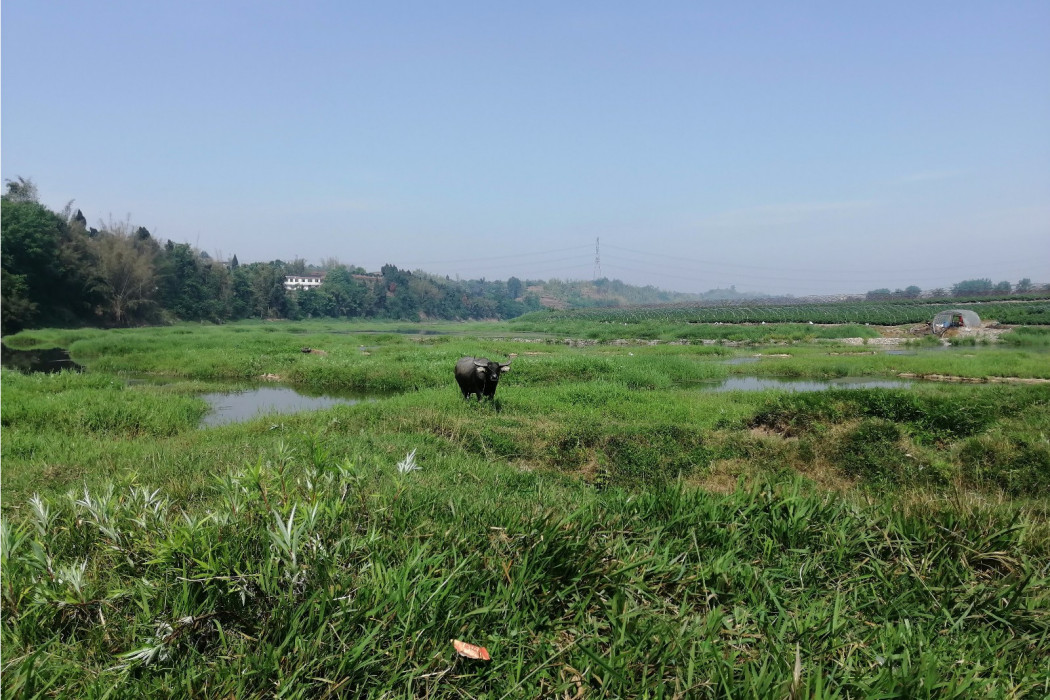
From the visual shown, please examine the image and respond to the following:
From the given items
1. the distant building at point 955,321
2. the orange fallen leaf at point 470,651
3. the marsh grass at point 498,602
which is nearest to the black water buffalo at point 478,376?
the marsh grass at point 498,602

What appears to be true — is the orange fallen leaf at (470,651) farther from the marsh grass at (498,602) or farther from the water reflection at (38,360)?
the water reflection at (38,360)

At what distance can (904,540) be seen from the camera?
305cm

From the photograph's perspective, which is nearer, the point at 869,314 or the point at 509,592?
the point at 509,592

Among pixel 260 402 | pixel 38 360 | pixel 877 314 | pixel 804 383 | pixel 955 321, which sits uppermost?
pixel 877 314

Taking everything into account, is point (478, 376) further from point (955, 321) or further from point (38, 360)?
point (955, 321)

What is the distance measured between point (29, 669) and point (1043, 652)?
145 inches

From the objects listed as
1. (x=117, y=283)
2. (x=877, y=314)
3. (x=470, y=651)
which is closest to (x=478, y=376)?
(x=470, y=651)

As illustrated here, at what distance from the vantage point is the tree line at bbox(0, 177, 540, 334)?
133 ft

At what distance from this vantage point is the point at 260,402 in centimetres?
1547

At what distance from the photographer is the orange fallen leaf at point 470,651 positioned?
205 cm

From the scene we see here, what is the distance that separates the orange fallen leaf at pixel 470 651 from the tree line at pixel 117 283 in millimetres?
28343

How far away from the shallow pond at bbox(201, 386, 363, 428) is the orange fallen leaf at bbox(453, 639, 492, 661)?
38.3 feet

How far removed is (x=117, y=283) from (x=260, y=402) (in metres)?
43.8

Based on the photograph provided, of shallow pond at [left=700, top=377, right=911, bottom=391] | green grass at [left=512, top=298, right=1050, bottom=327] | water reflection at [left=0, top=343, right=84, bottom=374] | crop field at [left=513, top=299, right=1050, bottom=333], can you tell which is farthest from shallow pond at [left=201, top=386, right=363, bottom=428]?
crop field at [left=513, top=299, right=1050, bottom=333]
